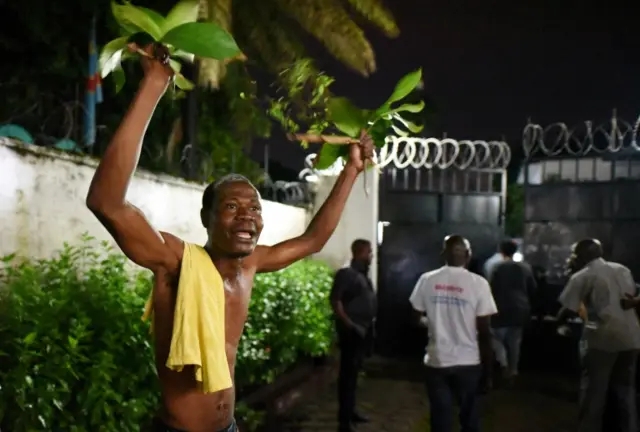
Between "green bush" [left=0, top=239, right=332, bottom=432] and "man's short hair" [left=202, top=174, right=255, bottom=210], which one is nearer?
"man's short hair" [left=202, top=174, right=255, bottom=210]

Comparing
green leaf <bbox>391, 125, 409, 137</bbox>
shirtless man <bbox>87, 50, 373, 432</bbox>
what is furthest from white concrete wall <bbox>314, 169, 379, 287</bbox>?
shirtless man <bbox>87, 50, 373, 432</bbox>

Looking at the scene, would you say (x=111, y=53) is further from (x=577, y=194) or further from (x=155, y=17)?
(x=577, y=194)

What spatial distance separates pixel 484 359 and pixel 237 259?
309 centimetres

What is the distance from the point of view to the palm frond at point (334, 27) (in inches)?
279

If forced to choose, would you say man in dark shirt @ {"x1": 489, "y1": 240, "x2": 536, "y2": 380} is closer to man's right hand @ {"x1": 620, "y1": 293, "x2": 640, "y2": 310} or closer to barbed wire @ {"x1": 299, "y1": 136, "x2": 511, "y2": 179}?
barbed wire @ {"x1": 299, "y1": 136, "x2": 511, "y2": 179}

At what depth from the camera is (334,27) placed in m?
7.10

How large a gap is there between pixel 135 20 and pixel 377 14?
215 inches

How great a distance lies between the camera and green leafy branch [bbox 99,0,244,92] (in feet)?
6.39

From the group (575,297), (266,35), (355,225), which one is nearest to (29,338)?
(575,297)

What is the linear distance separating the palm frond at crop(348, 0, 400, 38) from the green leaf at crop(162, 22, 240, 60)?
5.31 meters

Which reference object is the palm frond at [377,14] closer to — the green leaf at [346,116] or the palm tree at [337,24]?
the palm tree at [337,24]

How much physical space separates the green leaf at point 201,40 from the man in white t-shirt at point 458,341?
10.8 feet

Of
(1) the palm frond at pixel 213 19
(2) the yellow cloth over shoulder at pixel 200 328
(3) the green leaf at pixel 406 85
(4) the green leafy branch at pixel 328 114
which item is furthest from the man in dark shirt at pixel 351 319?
(2) the yellow cloth over shoulder at pixel 200 328

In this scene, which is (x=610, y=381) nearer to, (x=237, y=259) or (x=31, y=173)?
(x=237, y=259)
